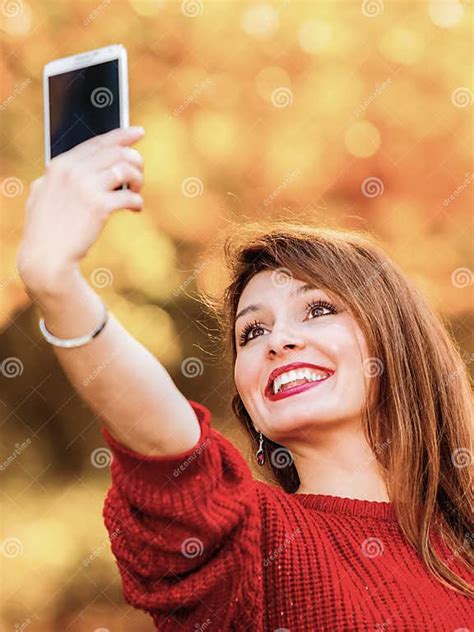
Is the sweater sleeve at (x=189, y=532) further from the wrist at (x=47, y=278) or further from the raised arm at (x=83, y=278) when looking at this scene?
the wrist at (x=47, y=278)

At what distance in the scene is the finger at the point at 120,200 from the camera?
3.81 feet

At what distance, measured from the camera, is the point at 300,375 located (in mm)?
1801

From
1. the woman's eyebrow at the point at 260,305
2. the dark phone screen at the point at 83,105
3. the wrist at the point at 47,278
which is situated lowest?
the woman's eyebrow at the point at 260,305

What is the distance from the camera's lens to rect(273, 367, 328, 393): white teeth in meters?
1.80

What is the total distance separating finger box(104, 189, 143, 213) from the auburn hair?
0.75m

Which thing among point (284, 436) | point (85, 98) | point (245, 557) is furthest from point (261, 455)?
point (85, 98)

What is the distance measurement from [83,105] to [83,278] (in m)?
0.25

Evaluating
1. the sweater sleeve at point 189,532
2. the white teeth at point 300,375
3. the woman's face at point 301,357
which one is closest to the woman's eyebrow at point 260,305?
the woman's face at point 301,357

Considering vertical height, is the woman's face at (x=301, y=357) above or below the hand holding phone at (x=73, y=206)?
below

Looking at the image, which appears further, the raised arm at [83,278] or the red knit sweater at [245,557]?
the red knit sweater at [245,557]

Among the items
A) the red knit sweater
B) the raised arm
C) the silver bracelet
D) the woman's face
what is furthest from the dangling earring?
the silver bracelet

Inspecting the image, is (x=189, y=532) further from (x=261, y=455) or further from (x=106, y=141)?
(x=261, y=455)

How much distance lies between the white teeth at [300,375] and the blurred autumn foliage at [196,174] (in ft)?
2.94

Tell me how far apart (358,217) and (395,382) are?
0.87 m
